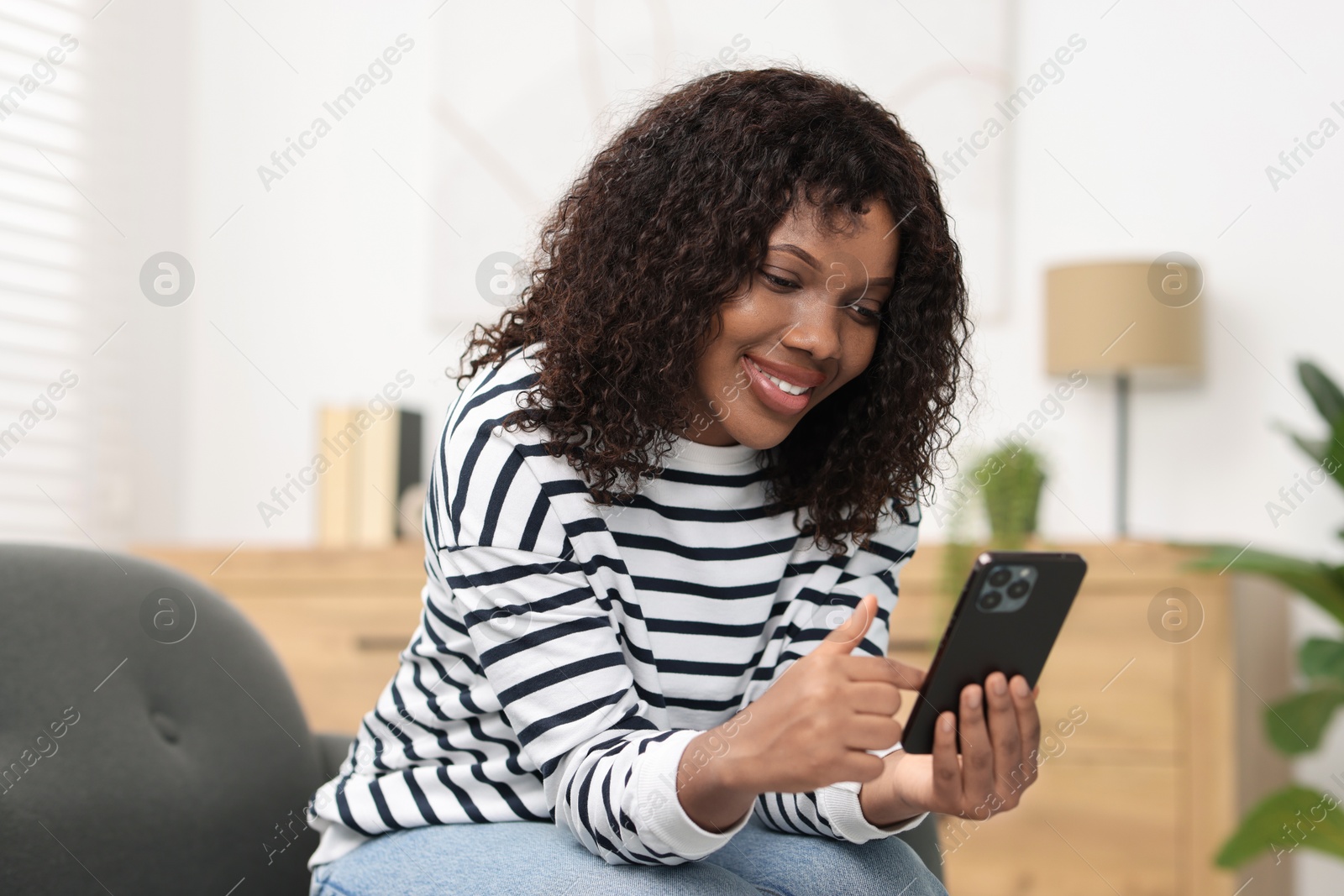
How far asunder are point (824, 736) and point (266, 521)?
93.0 inches

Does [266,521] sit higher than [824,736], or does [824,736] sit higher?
[824,736]

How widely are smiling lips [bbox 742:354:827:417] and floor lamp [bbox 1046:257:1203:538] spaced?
149 centimetres

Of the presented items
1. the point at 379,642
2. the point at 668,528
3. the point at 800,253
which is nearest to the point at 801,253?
the point at 800,253

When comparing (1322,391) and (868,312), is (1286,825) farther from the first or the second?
(868,312)

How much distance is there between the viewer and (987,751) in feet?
2.90

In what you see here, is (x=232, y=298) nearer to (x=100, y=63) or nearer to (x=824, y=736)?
(x=100, y=63)

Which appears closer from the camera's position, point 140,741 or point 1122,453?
point 140,741

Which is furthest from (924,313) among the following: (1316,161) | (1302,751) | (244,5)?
(244,5)

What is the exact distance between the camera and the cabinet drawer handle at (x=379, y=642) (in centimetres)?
235

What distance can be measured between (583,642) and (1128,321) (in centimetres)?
170

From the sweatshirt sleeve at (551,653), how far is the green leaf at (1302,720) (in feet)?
4.76

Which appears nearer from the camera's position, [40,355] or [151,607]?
[151,607]

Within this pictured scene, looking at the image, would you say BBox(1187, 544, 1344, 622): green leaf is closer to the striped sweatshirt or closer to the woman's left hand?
the striped sweatshirt

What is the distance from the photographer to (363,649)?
92.8 inches
